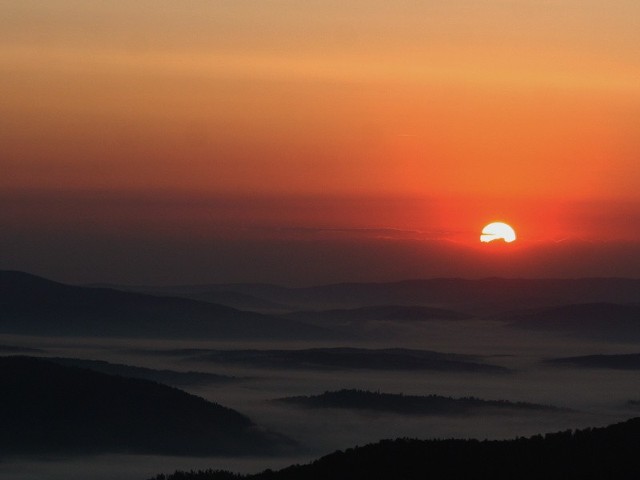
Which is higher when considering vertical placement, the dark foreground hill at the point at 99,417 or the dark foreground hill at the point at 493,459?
the dark foreground hill at the point at 99,417

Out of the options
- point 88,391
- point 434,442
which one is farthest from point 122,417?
point 434,442

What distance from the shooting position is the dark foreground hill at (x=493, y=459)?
182ft

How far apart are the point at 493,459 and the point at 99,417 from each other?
111 metres

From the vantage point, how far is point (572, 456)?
57.2 m

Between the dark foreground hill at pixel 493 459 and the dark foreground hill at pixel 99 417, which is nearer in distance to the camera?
the dark foreground hill at pixel 493 459

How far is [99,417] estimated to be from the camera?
164375 millimetres

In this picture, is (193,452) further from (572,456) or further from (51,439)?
(572,456)

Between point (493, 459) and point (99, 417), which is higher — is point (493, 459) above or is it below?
below

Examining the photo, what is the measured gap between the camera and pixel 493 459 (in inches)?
2295

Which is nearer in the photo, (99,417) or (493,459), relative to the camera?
(493,459)

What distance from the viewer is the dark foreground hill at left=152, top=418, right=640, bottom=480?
55.3 metres

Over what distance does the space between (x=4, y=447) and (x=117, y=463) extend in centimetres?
2288

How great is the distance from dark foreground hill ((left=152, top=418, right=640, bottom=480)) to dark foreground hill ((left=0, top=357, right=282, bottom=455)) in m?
97.3

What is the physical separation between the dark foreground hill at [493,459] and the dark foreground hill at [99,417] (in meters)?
97.3
